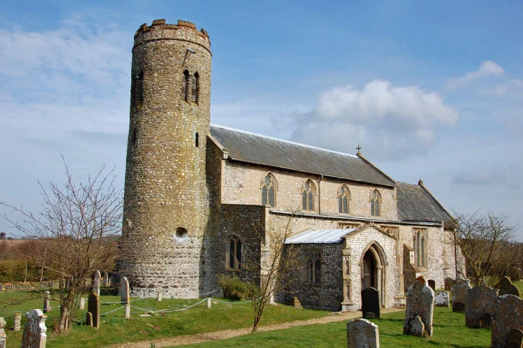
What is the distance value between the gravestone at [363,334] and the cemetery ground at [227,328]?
2.43 m

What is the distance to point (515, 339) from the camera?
39.4 feet

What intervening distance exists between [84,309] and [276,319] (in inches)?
318

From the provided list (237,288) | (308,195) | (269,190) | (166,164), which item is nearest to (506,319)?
(237,288)

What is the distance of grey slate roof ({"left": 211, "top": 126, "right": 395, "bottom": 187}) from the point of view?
28.0m

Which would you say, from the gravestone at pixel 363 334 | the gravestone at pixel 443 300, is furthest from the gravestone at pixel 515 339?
the gravestone at pixel 443 300

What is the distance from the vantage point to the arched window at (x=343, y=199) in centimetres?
3278

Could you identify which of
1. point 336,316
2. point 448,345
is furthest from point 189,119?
point 448,345

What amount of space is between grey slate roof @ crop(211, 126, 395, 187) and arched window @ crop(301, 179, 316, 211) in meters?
0.92

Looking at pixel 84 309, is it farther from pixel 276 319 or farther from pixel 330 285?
pixel 330 285

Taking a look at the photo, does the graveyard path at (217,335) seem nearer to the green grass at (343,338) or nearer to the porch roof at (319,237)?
the green grass at (343,338)

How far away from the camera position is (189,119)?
2583 cm

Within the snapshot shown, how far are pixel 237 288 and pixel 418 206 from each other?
22.6 m

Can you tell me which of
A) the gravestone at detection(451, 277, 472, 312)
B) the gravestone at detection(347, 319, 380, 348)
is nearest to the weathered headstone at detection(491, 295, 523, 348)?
the gravestone at detection(347, 319, 380, 348)

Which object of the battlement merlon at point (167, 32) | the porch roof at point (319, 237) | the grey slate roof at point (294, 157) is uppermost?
the battlement merlon at point (167, 32)
